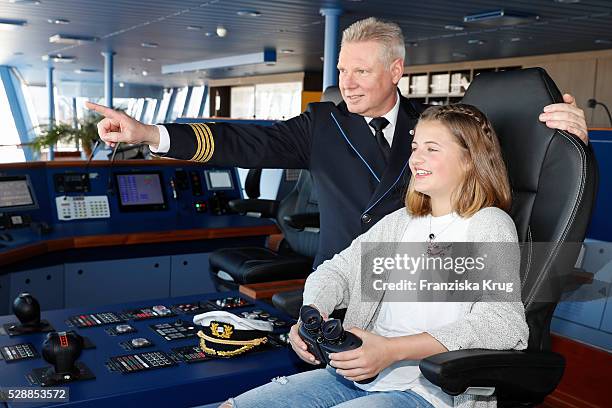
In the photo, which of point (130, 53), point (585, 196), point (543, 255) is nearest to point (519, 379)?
point (543, 255)

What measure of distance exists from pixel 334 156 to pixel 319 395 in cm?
88

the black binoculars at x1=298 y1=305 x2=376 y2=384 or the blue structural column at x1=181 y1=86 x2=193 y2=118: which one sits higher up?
the blue structural column at x1=181 y1=86 x2=193 y2=118

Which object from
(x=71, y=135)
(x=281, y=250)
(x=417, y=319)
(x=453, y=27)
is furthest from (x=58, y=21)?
(x=417, y=319)

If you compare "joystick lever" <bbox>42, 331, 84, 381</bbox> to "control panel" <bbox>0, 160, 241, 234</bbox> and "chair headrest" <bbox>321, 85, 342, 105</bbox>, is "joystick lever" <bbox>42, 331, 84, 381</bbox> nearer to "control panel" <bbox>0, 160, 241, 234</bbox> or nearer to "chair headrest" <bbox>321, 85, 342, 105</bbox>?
"chair headrest" <bbox>321, 85, 342, 105</bbox>

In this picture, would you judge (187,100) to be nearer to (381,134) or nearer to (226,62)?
(226,62)

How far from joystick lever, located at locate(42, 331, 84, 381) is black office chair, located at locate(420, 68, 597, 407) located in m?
0.81

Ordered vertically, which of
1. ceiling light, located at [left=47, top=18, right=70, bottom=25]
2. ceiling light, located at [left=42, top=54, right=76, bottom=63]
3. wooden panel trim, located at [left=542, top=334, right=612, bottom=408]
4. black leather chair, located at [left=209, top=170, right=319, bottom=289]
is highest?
ceiling light, located at [left=42, top=54, right=76, bottom=63]

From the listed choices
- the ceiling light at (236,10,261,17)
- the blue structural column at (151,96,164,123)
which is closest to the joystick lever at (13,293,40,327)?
the ceiling light at (236,10,261,17)

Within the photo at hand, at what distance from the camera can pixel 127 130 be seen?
1.84 metres

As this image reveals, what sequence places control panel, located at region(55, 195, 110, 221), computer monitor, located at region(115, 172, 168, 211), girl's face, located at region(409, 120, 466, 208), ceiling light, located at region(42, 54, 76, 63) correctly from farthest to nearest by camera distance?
ceiling light, located at region(42, 54, 76, 63), computer monitor, located at region(115, 172, 168, 211), control panel, located at region(55, 195, 110, 221), girl's face, located at region(409, 120, 466, 208)

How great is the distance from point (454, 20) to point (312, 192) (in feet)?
20.6

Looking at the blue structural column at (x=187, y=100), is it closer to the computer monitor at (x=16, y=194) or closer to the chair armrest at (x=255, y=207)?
the chair armrest at (x=255, y=207)

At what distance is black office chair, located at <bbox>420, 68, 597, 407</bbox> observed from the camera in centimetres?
143

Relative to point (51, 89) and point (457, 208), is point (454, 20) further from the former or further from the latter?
point (51, 89)
